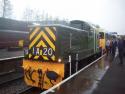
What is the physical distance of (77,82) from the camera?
837 centimetres

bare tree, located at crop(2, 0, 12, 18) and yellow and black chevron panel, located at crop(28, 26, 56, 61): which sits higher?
bare tree, located at crop(2, 0, 12, 18)

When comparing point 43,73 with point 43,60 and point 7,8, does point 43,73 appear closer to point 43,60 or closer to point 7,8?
point 43,60

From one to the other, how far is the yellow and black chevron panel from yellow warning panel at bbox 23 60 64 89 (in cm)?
25

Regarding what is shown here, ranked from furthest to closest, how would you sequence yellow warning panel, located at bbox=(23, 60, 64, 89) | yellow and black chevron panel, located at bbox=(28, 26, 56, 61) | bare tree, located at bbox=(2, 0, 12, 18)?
bare tree, located at bbox=(2, 0, 12, 18), yellow and black chevron panel, located at bbox=(28, 26, 56, 61), yellow warning panel, located at bbox=(23, 60, 64, 89)

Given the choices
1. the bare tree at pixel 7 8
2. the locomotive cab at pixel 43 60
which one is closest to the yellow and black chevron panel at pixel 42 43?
the locomotive cab at pixel 43 60

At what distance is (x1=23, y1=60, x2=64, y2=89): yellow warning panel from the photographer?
26.2ft

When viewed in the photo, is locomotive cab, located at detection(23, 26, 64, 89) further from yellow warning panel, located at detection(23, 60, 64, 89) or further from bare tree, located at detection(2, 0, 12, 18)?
bare tree, located at detection(2, 0, 12, 18)

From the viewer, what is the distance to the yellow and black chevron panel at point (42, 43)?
823 cm

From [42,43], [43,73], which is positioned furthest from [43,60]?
[42,43]

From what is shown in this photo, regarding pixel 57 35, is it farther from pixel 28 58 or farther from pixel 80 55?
pixel 80 55

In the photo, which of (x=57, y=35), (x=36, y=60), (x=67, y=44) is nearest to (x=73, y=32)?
(x=67, y=44)

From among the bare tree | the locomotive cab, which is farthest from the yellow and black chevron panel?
the bare tree

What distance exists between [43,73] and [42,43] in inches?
47.7

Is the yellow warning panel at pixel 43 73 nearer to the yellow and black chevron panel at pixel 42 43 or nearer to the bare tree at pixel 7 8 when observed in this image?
the yellow and black chevron panel at pixel 42 43
